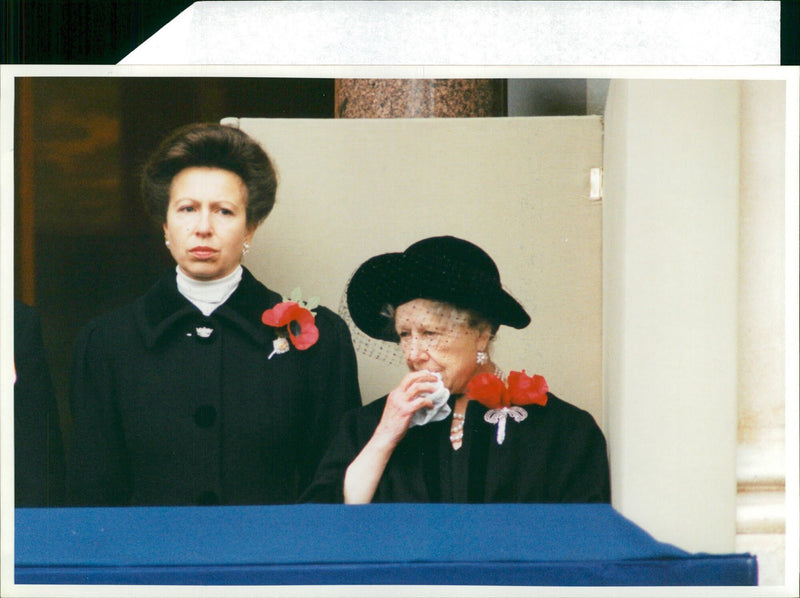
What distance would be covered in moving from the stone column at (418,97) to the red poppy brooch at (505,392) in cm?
131

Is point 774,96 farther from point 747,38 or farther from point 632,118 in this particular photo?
point 632,118

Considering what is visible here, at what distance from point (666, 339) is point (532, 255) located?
75 cm

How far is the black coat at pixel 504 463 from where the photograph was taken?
16.6 feet

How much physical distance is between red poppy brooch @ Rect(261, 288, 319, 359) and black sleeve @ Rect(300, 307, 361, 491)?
1.6 inches

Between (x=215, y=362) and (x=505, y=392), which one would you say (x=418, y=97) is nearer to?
(x=505, y=392)

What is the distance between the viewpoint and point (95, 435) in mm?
5172

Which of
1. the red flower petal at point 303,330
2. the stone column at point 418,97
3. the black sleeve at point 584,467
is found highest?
the stone column at point 418,97

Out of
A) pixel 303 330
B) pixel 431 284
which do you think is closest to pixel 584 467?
pixel 431 284

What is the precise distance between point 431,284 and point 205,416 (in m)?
1.29

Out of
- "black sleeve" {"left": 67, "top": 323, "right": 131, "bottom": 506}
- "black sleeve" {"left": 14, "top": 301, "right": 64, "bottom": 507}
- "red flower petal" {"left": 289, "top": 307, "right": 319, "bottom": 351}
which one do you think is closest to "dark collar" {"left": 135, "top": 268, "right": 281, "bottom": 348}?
"red flower petal" {"left": 289, "top": 307, "right": 319, "bottom": 351}

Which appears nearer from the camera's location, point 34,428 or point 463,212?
point 463,212

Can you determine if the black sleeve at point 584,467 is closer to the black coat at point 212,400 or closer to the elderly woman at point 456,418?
the elderly woman at point 456,418

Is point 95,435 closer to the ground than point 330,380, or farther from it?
closer to the ground

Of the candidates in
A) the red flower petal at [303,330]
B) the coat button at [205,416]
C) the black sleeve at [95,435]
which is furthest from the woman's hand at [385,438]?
the black sleeve at [95,435]
